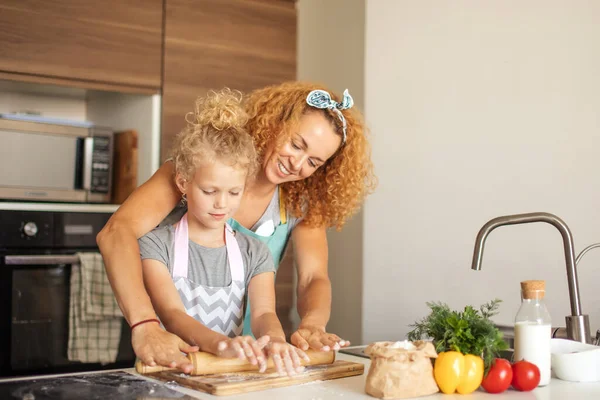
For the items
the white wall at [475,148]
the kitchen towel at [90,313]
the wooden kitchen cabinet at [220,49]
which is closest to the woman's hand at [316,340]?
the white wall at [475,148]

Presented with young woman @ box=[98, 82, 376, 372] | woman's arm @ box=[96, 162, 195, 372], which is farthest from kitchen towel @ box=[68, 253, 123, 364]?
woman's arm @ box=[96, 162, 195, 372]

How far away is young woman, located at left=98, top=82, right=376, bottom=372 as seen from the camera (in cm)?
145

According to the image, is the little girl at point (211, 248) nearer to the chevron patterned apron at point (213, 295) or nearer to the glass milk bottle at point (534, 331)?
the chevron patterned apron at point (213, 295)

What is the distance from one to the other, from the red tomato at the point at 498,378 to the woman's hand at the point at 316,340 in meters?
0.27

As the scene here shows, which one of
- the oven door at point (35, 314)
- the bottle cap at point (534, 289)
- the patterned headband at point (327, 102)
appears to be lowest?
the oven door at point (35, 314)

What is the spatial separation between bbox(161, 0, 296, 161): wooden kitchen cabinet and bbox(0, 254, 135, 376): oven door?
63 centimetres

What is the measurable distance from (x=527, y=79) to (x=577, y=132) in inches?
10.9

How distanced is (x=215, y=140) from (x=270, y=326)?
405mm

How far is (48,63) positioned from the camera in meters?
2.74

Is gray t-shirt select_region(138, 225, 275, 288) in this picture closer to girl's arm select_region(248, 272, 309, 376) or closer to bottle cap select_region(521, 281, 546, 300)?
girl's arm select_region(248, 272, 309, 376)

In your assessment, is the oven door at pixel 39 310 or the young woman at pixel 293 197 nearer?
the young woman at pixel 293 197

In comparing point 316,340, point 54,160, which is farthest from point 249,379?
point 54,160

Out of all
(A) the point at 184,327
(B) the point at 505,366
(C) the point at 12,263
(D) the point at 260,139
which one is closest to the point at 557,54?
(D) the point at 260,139

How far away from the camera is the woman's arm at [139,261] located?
126 cm
